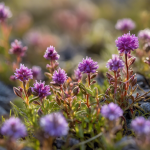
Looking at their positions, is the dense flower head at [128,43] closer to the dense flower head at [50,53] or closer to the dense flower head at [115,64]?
the dense flower head at [115,64]

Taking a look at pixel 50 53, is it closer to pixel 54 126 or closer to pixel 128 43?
Result: pixel 128 43

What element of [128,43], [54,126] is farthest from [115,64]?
[54,126]

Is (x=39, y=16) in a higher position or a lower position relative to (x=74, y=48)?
higher

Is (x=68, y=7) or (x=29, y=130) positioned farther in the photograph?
(x=68, y=7)

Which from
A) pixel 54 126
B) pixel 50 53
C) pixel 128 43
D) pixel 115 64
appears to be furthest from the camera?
pixel 50 53

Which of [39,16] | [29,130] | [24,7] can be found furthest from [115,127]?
[24,7]

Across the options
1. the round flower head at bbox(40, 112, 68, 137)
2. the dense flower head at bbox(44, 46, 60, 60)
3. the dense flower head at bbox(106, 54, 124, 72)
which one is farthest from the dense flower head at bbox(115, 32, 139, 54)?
the round flower head at bbox(40, 112, 68, 137)

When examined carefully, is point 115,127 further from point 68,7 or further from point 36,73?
point 68,7

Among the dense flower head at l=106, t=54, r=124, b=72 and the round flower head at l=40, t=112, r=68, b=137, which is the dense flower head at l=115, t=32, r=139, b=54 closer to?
the dense flower head at l=106, t=54, r=124, b=72
